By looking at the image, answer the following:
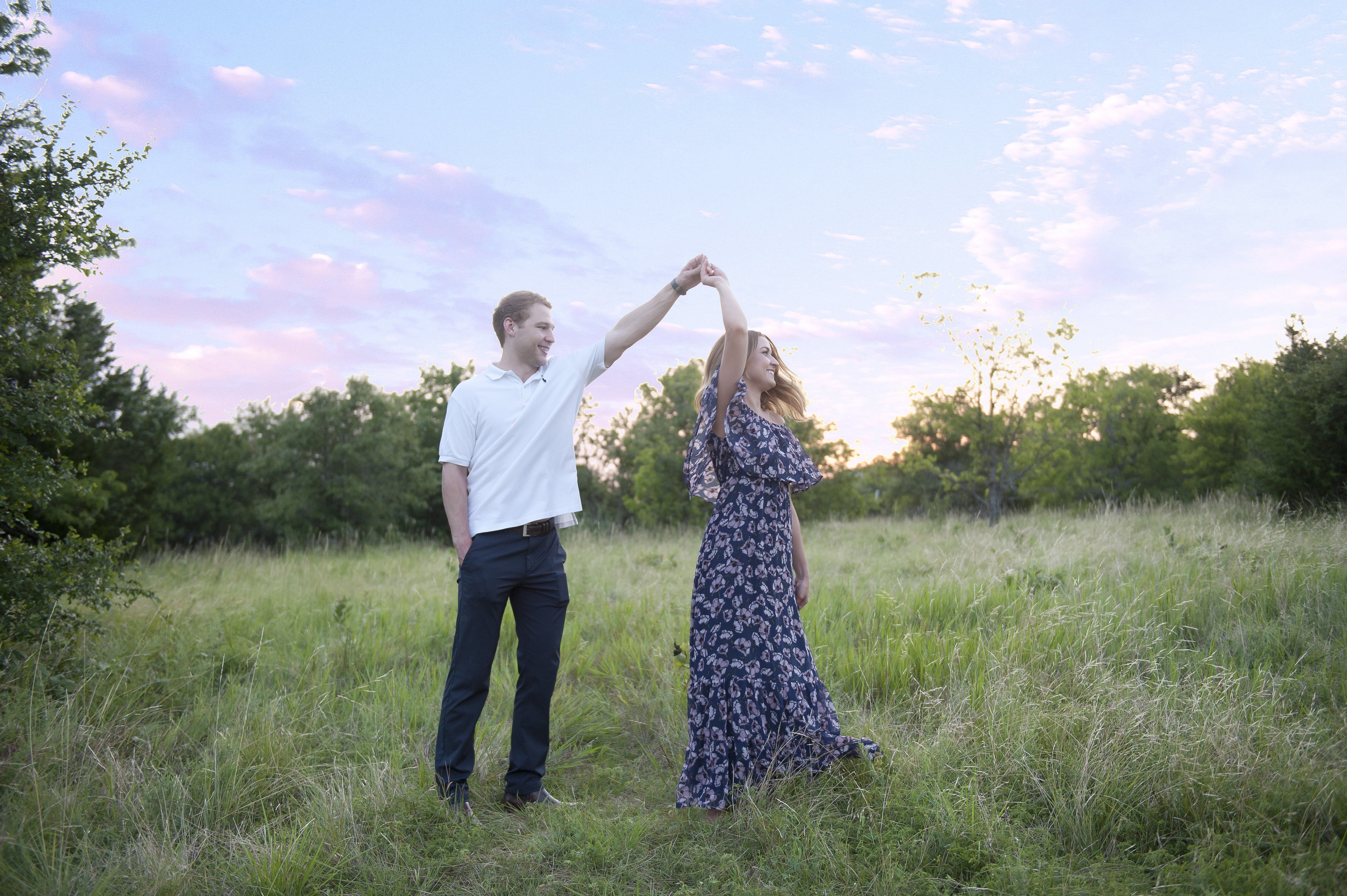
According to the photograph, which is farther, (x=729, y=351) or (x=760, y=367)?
(x=760, y=367)

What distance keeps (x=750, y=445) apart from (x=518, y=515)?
1.16 m

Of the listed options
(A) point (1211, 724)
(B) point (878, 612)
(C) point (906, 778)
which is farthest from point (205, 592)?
(A) point (1211, 724)

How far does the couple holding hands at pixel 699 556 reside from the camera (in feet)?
11.4

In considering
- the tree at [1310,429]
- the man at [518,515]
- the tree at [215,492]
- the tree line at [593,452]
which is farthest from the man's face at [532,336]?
the tree at [215,492]

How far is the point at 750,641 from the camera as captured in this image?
3510 mm

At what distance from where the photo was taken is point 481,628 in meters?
3.68

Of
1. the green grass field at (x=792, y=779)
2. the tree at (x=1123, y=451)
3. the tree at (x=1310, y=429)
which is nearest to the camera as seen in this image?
the green grass field at (x=792, y=779)

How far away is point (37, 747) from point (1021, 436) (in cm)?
1699

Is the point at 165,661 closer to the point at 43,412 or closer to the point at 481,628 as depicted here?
the point at 43,412

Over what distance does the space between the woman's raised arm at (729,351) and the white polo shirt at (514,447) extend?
A: 0.68m

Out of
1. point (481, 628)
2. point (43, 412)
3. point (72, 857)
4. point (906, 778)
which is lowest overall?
point (72, 857)

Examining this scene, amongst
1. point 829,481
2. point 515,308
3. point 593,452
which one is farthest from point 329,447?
point 515,308

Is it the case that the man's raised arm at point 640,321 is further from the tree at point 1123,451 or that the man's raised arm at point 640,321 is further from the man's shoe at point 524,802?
the tree at point 1123,451

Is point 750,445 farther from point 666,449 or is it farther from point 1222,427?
point 1222,427
